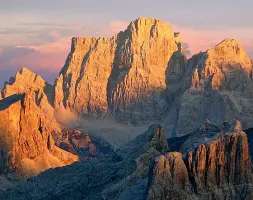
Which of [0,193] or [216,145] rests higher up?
[216,145]

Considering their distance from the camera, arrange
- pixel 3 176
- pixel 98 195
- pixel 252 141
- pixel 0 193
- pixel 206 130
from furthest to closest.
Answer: pixel 3 176
pixel 0 193
pixel 206 130
pixel 252 141
pixel 98 195

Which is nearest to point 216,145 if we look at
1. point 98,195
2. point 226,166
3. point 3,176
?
point 226,166

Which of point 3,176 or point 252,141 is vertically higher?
point 252,141

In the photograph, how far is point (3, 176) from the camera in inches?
7840

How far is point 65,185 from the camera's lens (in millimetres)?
125812

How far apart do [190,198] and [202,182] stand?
2.33 metres

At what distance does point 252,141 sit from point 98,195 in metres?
20.5

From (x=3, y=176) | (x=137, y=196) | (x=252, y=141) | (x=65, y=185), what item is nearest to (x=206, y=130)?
(x=252, y=141)

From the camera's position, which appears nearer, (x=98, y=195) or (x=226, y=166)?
(x=226, y=166)

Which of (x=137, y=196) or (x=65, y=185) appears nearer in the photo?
(x=137, y=196)

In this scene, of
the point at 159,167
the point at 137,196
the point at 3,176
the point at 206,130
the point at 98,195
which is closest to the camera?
the point at 159,167

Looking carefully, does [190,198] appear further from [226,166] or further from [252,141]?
[252,141]

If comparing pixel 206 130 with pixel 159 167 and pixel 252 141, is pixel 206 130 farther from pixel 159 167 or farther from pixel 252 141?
pixel 159 167

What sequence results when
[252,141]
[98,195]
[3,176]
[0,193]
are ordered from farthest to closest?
1. [3,176]
2. [0,193]
3. [252,141]
4. [98,195]
